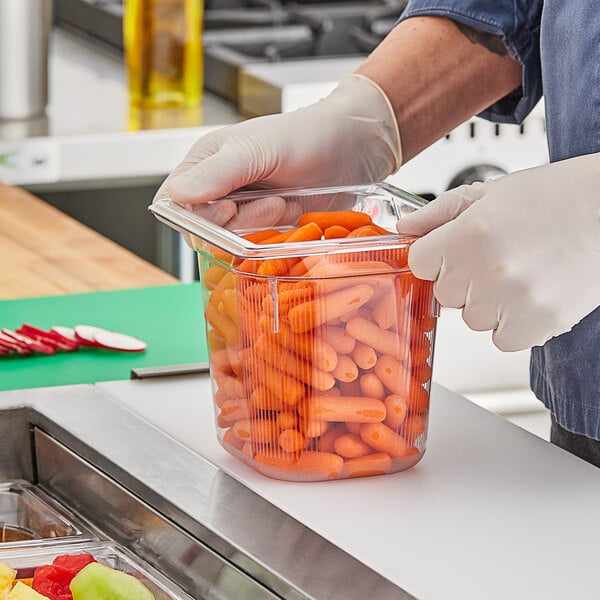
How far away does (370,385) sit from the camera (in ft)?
3.01

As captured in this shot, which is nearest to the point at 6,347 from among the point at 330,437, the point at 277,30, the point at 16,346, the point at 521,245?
the point at 16,346

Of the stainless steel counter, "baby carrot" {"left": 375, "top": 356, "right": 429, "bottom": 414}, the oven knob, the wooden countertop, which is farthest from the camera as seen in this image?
the oven knob

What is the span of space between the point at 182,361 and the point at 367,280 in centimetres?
53

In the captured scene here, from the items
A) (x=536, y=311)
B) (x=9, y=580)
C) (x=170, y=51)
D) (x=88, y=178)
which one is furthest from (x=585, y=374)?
(x=170, y=51)

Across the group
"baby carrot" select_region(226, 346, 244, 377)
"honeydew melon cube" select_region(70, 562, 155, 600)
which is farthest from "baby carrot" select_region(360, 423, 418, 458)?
"honeydew melon cube" select_region(70, 562, 155, 600)

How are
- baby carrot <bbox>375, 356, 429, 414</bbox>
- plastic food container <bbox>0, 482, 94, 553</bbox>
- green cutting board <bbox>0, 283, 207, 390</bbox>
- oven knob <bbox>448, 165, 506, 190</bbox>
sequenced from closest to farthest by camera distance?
baby carrot <bbox>375, 356, 429, 414</bbox>, plastic food container <bbox>0, 482, 94, 553</bbox>, green cutting board <bbox>0, 283, 207, 390</bbox>, oven knob <bbox>448, 165, 506, 190</bbox>

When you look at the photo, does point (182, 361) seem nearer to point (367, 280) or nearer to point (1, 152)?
point (367, 280)

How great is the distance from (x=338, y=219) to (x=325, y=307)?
10 cm

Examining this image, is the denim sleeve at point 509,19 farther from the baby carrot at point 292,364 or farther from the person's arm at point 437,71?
the baby carrot at point 292,364

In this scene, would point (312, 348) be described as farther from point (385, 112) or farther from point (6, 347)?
point (6, 347)

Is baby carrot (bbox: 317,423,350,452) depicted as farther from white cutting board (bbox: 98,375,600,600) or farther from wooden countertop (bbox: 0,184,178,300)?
wooden countertop (bbox: 0,184,178,300)

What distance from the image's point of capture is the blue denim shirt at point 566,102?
1.09m

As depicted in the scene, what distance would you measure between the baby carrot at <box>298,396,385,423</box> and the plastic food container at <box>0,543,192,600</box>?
0.16m

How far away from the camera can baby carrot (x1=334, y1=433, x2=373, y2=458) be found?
0.94 m
